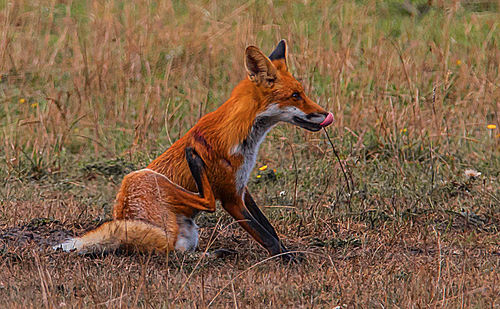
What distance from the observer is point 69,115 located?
8250 millimetres

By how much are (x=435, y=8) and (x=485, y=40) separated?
1786 mm

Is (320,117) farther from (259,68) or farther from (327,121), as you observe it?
(259,68)

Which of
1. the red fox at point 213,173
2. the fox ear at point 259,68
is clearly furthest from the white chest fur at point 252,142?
the fox ear at point 259,68

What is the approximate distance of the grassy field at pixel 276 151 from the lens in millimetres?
4047

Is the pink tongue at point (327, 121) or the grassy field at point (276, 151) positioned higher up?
the pink tongue at point (327, 121)

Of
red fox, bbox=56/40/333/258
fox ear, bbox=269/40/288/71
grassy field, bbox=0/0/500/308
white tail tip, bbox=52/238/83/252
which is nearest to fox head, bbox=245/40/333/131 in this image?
red fox, bbox=56/40/333/258

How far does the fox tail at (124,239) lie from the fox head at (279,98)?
3.27ft

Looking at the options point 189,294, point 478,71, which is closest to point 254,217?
point 189,294

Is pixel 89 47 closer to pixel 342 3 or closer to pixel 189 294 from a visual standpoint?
pixel 342 3

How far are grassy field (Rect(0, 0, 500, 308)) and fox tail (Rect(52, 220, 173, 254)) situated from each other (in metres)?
0.09

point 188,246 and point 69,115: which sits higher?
point 188,246

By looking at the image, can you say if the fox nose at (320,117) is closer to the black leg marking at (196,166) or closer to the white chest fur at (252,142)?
the white chest fur at (252,142)

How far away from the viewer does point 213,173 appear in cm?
441

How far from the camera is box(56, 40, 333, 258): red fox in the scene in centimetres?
438
